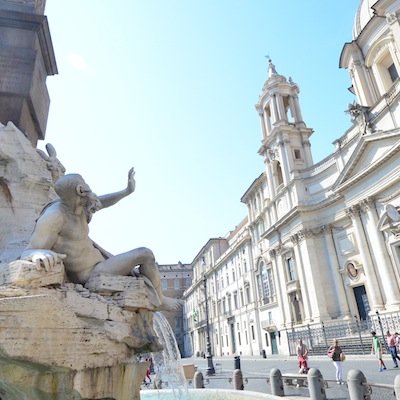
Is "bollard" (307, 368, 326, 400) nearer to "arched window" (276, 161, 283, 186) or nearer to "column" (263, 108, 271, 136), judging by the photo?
"arched window" (276, 161, 283, 186)

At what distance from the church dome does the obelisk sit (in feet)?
105

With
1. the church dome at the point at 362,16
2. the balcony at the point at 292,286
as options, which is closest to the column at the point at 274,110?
the church dome at the point at 362,16

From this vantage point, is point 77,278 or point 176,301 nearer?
point 77,278

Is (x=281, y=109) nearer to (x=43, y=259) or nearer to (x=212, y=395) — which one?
(x=212, y=395)

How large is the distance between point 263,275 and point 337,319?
39.1 feet

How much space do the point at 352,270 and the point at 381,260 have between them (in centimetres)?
320

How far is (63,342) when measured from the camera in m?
2.28

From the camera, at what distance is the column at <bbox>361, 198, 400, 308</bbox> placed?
70.0 ft

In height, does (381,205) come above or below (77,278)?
above

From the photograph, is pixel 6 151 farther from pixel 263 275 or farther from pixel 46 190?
pixel 263 275

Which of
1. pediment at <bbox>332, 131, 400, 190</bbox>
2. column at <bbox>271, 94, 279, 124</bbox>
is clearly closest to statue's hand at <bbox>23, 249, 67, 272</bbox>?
pediment at <bbox>332, 131, 400, 190</bbox>

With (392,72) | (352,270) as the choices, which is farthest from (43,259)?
(392,72)

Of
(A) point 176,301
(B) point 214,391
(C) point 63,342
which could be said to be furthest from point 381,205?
(C) point 63,342

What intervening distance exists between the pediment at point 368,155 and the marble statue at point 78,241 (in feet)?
71.3
